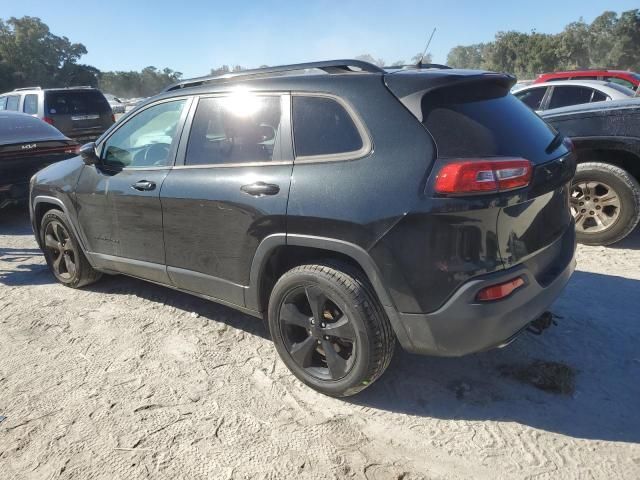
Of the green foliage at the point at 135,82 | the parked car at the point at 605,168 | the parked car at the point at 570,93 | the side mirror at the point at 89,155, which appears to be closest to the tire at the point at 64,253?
the side mirror at the point at 89,155

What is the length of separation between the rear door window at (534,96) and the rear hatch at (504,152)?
652cm

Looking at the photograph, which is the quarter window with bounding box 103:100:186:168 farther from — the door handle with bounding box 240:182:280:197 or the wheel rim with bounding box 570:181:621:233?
the wheel rim with bounding box 570:181:621:233

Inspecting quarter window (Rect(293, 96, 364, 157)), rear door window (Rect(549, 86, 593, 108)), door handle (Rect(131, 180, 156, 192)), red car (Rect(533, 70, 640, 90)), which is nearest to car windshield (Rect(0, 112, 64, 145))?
door handle (Rect(131, 180, 156, 192))

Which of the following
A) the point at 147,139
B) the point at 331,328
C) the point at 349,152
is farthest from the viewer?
the point at 147,139

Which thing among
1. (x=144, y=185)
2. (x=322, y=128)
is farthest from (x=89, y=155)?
(x=322, y=128)

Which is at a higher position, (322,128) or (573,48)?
(573,48)

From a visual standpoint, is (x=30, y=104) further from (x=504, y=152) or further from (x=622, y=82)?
(x=622, y=82)

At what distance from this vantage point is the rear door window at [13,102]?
1134 centimetres

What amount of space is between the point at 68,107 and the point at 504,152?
1122 cm

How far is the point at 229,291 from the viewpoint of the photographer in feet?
10.3

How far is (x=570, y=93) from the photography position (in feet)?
26.8

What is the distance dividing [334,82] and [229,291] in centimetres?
144

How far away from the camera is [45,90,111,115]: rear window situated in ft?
35.5

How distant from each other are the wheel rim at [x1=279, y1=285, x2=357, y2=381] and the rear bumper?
1.18 feet
